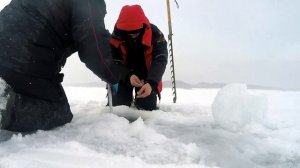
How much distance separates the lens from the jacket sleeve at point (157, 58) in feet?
12.6

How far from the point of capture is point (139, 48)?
424 cm

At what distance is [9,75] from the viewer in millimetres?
2480

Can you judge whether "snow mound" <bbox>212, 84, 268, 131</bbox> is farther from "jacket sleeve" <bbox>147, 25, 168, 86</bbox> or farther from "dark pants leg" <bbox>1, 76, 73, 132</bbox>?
"dark pants leg" <bbox>1, 76, 73, 132</bbox>

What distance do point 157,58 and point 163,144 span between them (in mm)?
1827

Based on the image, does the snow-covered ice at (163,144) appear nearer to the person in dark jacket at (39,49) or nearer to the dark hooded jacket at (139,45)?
the person in dark jacket at (39,49)

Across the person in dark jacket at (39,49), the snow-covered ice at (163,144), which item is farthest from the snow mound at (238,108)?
the person in dark jacket at (39,49)

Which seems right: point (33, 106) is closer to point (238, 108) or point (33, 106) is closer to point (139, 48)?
point (238, 108)

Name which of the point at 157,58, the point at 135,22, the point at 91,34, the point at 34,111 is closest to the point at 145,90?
the point at 157,58

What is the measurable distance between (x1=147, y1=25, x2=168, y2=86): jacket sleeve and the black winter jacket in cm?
116

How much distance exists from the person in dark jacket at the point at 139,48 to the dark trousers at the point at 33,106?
1249 millimetres

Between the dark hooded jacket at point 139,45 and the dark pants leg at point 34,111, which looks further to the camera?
the dark hooded jacket at point 139,45

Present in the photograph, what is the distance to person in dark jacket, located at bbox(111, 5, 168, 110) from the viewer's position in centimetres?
399

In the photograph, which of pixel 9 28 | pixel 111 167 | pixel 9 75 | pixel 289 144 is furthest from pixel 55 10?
pixel 289 144

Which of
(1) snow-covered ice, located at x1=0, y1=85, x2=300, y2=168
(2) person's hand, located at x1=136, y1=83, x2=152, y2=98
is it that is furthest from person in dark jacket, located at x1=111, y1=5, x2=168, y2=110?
(1) snow-covered ice, located at x1=0, y1=85, x2=300, y2=168
